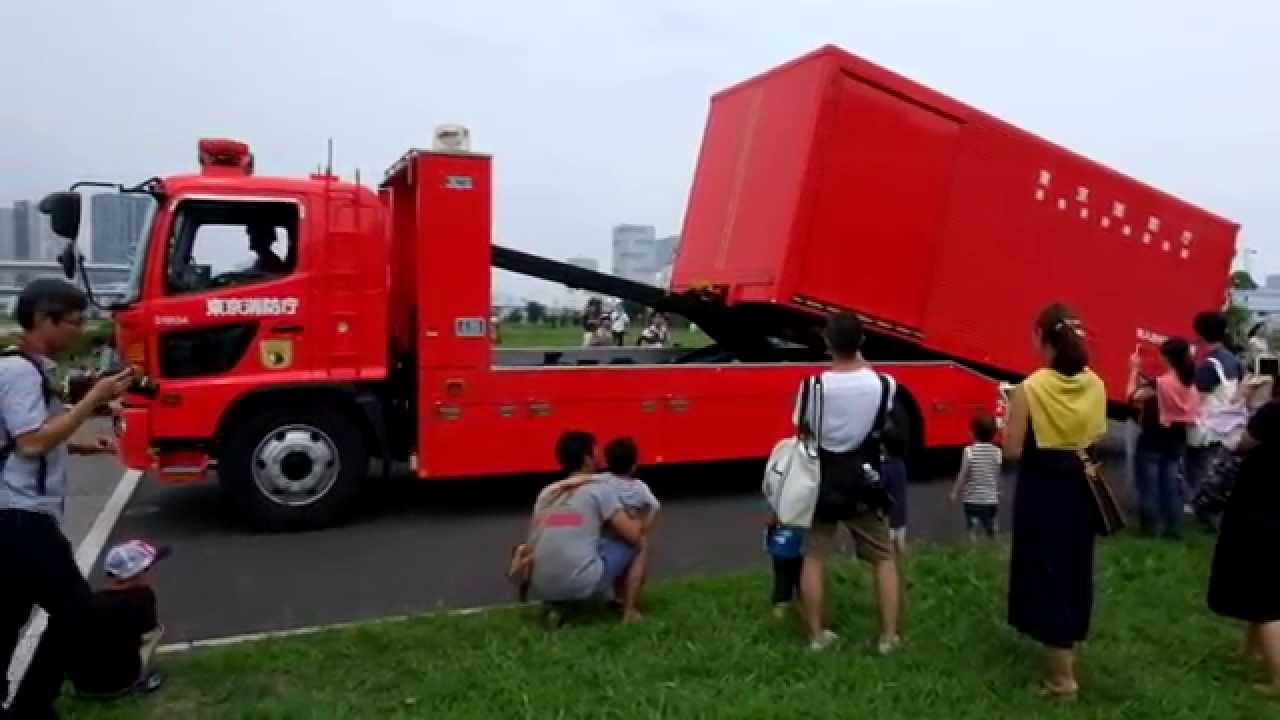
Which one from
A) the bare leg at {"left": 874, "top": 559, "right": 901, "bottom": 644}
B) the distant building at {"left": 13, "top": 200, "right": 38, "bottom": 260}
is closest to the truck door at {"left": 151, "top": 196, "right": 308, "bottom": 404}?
the distant building at {"left": 13, "top": 200, "right": 38, "bottom": 260}

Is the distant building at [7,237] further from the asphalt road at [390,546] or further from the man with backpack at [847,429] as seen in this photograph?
the man with backpack at [847,429]

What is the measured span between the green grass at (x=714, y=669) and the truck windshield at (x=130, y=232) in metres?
3.49

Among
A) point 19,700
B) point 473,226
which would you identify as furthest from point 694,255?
point 19,700

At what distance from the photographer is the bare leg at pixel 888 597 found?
484cm

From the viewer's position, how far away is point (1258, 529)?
450 centimetres

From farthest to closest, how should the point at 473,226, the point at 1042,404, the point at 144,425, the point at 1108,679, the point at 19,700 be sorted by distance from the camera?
1. the point at 473,226
2. the point at 144,425
3. the point at 1108,679
4. the point at 1042,404
5. the point at 19,700

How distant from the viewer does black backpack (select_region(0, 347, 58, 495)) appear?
12.1 feet

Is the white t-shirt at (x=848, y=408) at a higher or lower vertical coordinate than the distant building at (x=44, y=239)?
lower

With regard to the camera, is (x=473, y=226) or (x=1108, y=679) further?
(x=473, y=226)

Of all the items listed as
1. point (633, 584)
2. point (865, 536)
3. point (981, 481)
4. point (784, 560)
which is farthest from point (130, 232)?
point (981, 481)

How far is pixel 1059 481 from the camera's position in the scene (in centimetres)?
436

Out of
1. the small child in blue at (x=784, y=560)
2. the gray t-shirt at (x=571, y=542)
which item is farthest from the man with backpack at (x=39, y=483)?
the small child in blue at (x=784, y=560)

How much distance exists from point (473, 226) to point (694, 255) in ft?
10.7

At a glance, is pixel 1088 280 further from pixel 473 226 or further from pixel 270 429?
pixel 270 429
